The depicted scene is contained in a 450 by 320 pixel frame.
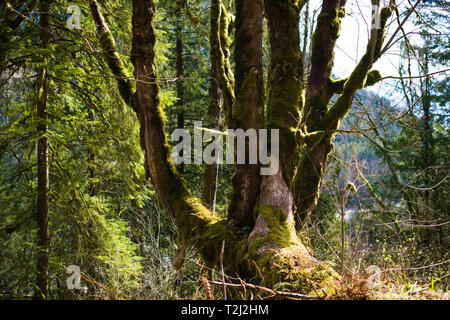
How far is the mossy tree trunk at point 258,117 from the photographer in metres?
4.05

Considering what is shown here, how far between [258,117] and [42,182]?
4.37m

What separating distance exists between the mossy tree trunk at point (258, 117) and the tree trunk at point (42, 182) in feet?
5.16

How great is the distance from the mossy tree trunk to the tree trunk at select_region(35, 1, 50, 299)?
1.57 m

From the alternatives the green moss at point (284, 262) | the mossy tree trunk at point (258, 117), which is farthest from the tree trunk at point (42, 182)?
the green moss at point (284, 262)

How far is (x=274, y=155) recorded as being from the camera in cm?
441

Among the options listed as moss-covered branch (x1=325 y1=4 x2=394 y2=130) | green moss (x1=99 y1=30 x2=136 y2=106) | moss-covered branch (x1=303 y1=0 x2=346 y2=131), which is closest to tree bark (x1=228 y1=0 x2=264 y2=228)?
moss-covered branch (x1=325 y1=4 x2=394 y2=130)

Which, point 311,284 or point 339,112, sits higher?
point 339,112

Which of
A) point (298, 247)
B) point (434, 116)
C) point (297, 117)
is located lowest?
point (298, 247)

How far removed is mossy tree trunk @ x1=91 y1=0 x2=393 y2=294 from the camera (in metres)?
4.05

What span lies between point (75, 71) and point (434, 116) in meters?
12.4

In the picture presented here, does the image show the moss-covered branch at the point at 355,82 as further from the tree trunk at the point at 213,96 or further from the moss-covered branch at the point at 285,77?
the tree trunk at the point at 213,96
